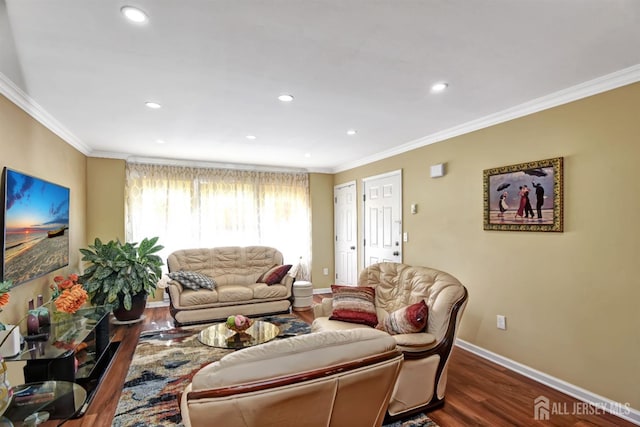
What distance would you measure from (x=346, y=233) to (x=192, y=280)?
2879mm

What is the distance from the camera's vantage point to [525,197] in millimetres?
3008

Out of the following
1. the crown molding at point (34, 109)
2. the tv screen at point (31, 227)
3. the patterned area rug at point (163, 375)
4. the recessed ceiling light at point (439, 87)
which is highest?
the recessed ceiling light at point (439, 87)

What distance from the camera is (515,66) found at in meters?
2.26

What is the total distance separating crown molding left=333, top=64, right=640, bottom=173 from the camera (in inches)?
92.6

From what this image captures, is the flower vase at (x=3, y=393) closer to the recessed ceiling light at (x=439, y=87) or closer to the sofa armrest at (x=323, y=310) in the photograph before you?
the sofa armrest at (x=323, y=310)

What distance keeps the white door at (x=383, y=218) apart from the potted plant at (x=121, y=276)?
128 inches

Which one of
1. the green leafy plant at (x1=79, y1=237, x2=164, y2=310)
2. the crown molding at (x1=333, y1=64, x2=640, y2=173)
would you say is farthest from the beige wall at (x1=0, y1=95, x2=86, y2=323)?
the crown molding at (x1=333, y1=64, x2=640, y2=173)

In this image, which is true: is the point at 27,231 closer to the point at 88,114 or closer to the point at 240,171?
the point at 88,114

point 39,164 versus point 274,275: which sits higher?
point 39,164

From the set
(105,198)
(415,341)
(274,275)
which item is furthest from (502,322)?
(105,198)

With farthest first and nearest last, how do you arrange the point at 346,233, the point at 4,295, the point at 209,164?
1. the point at 346,233
2. the point at 209,164
3. the point at 4,295

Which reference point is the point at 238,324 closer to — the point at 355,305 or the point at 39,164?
the point at 355,305

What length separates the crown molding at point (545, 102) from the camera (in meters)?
2.35

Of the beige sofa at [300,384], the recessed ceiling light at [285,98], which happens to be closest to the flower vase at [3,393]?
the beige sofa at [300,384]
